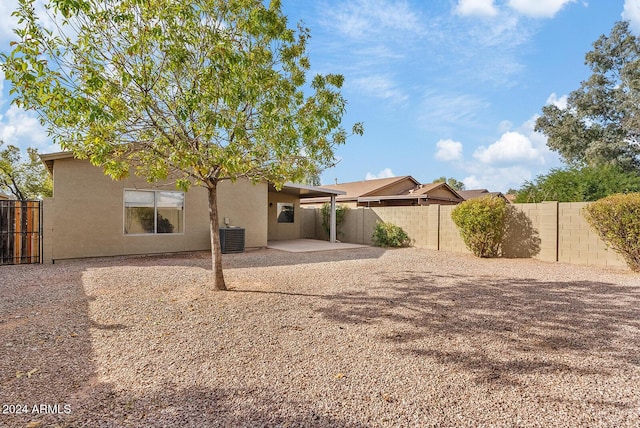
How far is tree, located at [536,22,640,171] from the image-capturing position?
1816 centimetres

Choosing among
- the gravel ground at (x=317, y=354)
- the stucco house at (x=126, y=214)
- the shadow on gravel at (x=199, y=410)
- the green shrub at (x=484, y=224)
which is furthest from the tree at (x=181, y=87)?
the green shrub at (x=484, y=224)

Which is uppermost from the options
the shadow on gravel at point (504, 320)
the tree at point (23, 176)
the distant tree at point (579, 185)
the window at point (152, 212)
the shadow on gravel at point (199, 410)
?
the tree at point (23, 176)

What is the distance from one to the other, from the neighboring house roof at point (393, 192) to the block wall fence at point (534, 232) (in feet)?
18.4

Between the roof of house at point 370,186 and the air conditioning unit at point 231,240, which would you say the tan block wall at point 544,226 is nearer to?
the air conditioning unit at point 231,240

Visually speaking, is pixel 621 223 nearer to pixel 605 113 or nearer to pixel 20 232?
pixel 605 113

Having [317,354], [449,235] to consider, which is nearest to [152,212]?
[317,354]

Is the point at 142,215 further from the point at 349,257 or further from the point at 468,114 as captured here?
the point at 468,114

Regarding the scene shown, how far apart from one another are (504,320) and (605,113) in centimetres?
2133

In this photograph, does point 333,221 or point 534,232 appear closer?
point 534,232

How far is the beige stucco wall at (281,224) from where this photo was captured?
17141 millimetres

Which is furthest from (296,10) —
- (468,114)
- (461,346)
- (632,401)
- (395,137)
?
(468,114)

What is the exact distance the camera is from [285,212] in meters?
17.8

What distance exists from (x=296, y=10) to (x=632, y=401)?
7094 mm

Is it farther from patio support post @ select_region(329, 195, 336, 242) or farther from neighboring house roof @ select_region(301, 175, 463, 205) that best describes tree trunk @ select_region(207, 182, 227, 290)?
neighboring house roof @ select_region(301, 175, 463, 205)
